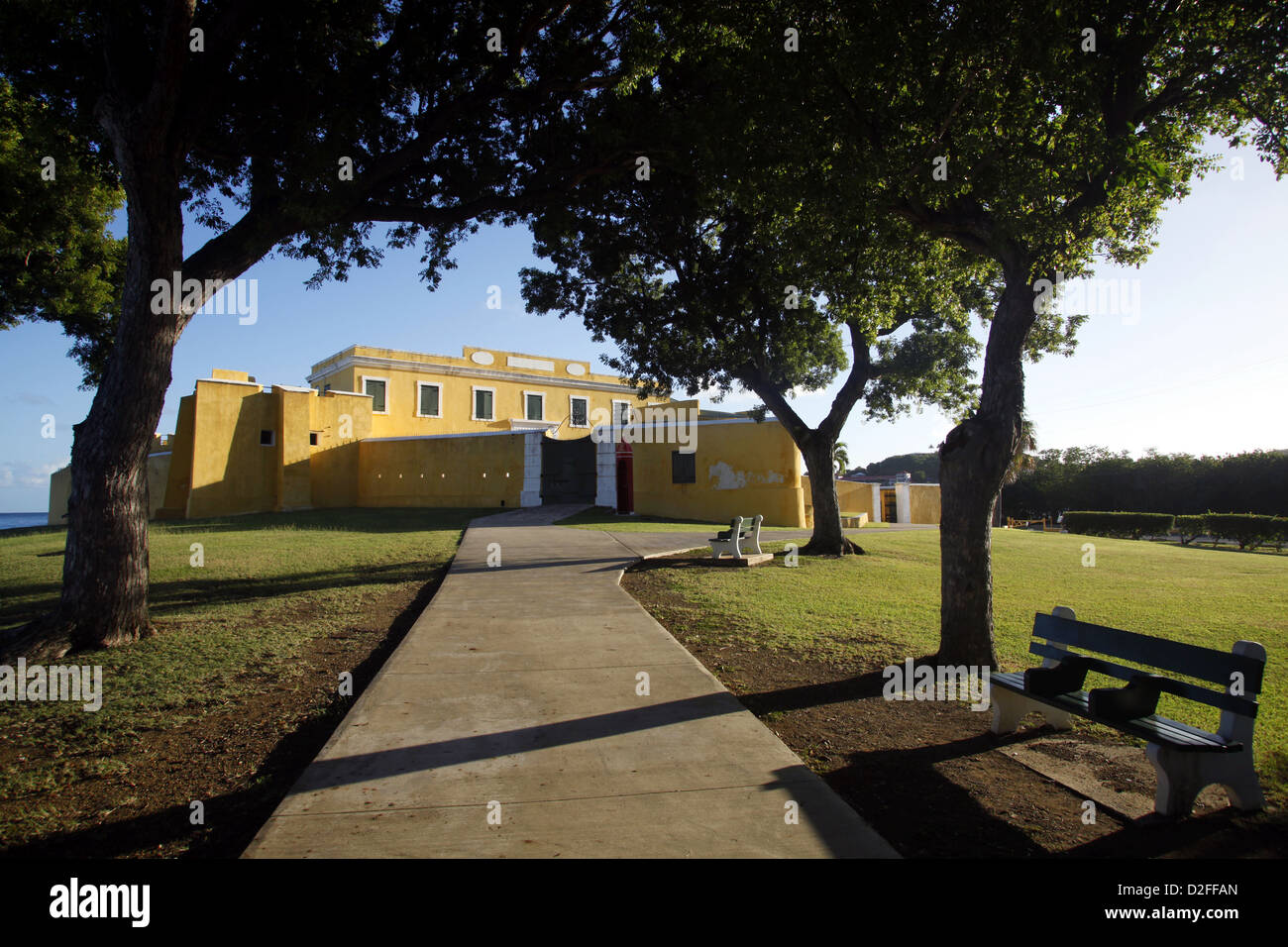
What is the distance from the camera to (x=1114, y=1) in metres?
5.90

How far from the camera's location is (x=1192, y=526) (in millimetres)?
26531

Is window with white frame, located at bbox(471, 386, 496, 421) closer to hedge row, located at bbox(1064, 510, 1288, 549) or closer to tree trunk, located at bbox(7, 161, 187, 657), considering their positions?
hedge row, located at bbox(1064, 510, 1288, 549)

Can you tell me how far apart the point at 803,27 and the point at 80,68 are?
28.5ft

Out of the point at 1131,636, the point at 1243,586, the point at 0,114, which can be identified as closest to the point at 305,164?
the point at 0,114

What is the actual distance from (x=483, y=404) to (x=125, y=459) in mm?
30988

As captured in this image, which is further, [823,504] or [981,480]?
[823,504]

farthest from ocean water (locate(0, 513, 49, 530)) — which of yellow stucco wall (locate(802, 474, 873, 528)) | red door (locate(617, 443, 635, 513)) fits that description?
yellow stucco wall (locate(802, 474, 873, 528))

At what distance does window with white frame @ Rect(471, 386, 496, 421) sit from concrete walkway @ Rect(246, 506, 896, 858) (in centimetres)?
3124

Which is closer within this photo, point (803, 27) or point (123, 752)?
point (123, 752)

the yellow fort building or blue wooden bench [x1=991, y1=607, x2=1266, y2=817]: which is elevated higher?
the yellow fort building

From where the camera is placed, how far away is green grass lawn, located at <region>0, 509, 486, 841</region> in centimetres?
426

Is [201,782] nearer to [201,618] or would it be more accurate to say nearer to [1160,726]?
[201,618]

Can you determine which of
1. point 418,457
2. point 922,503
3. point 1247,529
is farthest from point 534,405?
point 1247,529

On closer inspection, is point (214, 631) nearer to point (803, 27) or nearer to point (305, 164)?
point (305, 164)
